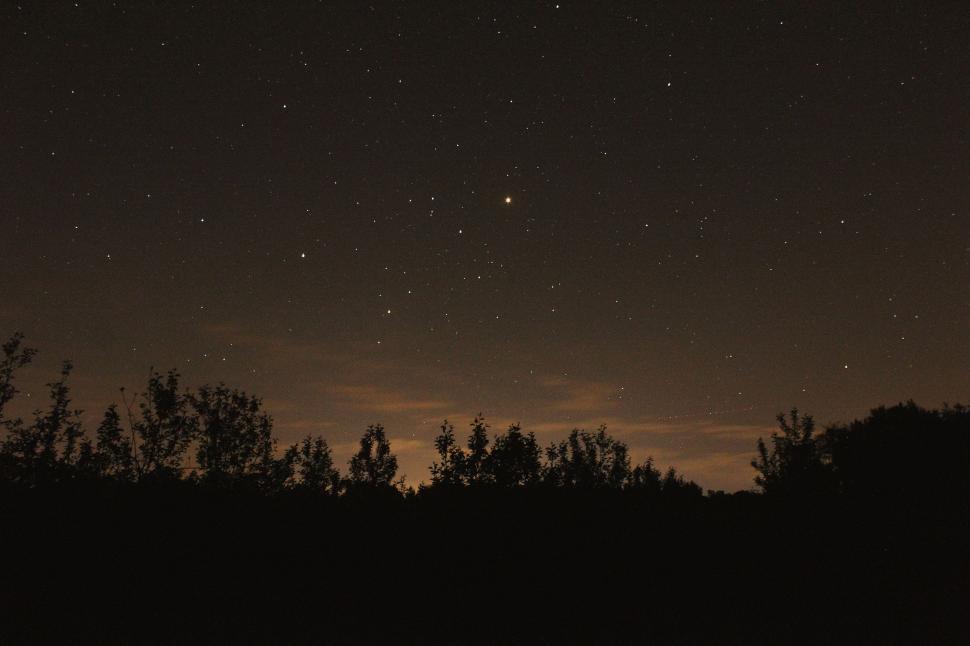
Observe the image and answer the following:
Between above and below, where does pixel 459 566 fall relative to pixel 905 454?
below

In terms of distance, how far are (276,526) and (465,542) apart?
17.6ft

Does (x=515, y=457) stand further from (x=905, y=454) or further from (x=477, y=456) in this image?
(x=905, y=454)

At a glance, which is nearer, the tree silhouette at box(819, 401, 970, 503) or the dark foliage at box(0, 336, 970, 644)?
the dark foliage at box(0, 336, 970, 644)

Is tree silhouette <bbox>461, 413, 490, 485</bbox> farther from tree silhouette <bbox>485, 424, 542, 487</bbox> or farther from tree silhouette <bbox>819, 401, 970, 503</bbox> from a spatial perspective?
tree silhouette <bbox>819, 401, 970, 503</bbox>

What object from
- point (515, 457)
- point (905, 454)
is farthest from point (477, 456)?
point (905, 454)

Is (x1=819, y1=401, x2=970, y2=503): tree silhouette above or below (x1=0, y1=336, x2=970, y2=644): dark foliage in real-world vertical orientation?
above

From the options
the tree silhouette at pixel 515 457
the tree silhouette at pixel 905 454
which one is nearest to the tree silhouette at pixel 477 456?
the tree silhouette at pixel 515 457

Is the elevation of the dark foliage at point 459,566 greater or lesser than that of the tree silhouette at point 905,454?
lesser

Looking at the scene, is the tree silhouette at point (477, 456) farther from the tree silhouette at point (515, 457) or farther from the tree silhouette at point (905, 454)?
the tree silhouette at point (905, 454)

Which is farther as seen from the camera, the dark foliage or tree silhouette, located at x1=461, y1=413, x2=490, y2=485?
tree silhouette, located at x1=461, y1=413, x2=490, y2=485

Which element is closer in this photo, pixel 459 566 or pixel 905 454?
pixel 459 566

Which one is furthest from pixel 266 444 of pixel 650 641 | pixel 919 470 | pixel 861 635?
pixel 919 470

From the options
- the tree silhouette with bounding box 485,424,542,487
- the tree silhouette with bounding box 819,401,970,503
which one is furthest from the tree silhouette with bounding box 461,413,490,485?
the tree silhouette with bounding box 819,401,970,503

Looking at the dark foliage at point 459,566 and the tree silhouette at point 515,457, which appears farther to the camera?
the tree silhouette at point 515,457
